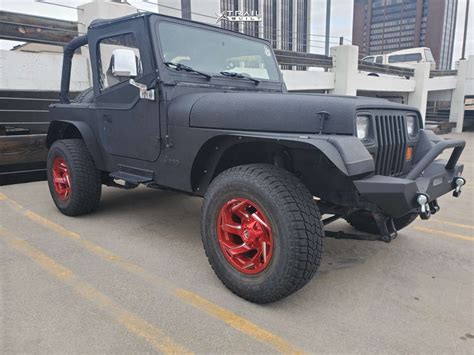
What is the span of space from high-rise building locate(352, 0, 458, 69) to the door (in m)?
37.3

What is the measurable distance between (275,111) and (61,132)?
10.6ft

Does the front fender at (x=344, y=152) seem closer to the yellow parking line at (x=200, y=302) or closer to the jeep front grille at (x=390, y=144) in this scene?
the jeep front grille at (x=390, y=144)

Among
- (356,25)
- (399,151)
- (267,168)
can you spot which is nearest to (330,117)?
(267,168)

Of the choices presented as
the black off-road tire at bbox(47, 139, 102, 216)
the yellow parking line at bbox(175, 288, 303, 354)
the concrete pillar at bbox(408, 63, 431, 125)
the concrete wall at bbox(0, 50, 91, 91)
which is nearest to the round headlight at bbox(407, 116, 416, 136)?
the yellow parking line at bbox(175, 288, 303, 354)

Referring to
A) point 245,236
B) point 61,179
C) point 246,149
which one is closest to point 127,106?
point 246,149

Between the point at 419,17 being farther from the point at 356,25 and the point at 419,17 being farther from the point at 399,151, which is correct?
the point at 399,151

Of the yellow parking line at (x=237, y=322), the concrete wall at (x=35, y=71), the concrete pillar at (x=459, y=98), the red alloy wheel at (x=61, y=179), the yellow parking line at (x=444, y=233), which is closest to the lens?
the yellow parking line at (x=237, y=322)

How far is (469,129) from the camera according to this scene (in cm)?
2203

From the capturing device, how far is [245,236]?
2.55m

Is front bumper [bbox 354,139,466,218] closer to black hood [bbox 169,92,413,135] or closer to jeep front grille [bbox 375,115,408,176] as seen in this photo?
jeep front grille [bbox 375,115,408,176]

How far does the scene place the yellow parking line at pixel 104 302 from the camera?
2127mm

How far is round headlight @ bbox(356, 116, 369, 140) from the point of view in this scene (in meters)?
2.45

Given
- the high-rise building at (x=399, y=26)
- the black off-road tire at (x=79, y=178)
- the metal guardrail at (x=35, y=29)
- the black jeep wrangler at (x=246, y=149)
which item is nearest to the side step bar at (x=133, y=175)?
the black jeep wrangler at (x=246, y=149)

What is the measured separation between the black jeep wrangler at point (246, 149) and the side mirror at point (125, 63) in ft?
0.03
